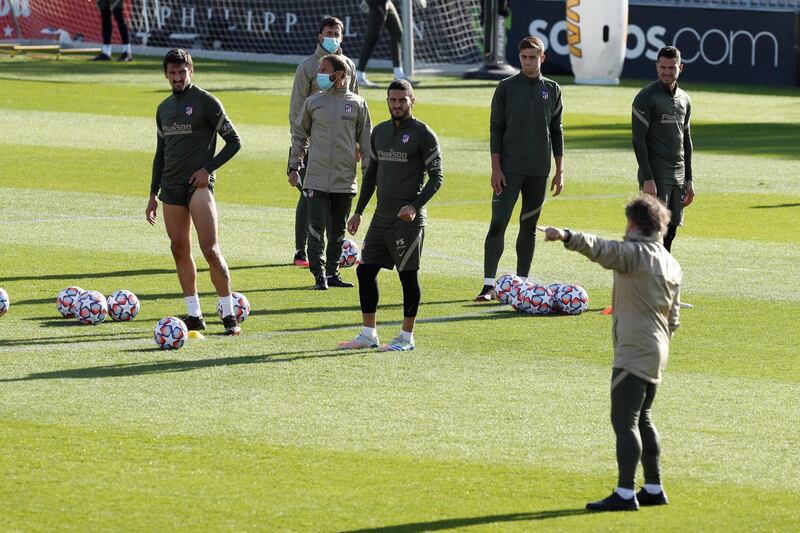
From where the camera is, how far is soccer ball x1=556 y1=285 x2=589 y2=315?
45.0 feet

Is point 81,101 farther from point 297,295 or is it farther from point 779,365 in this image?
point 779,365

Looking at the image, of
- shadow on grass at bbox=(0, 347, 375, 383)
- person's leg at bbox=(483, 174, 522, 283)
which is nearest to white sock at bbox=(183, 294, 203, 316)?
shadow on grass at bbox=(0, 347, 375, 383)

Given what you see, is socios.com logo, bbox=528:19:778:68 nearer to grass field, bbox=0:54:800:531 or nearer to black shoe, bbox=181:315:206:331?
grass field, bbox=0:54:800:531

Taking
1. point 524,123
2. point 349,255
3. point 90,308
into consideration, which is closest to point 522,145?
point 524,123

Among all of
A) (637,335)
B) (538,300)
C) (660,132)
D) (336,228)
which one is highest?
(660,132)

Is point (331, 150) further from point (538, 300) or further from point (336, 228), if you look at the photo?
point (538, 300)

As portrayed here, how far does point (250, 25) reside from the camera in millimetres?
43594

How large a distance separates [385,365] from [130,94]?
23.0 metres

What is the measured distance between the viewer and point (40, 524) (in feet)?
25.7

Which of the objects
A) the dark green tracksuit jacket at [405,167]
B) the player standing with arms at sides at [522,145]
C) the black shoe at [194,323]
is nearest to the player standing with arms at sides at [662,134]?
the player standing with arms at sides at [522,145]

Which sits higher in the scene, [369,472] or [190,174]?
[190,174]

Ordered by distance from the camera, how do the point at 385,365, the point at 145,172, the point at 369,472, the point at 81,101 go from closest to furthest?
1. the point at 369,472
2. the point at 385,365
3. the point at 145,172
4. the point at 81,101

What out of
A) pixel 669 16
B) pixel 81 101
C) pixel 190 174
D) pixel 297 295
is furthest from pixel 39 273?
pixel 669 16

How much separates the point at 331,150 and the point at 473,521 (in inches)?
280
